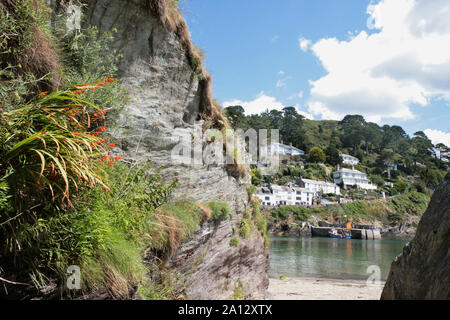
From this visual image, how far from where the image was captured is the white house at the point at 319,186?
96.4 m

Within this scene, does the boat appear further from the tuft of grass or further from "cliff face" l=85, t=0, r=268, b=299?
"cliff face" l=85, t=0, r=268, b=299

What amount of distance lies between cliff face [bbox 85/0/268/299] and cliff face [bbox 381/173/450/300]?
13.6 ft

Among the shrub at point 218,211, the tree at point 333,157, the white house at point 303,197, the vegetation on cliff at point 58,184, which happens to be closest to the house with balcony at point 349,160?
the tree at point 333,157

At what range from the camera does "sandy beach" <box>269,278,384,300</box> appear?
52.3 feet

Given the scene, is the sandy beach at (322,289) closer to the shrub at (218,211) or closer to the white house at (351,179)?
the shrub at (218,211)

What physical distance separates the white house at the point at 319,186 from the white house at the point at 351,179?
649 cm

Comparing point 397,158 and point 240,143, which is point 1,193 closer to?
point 240,143

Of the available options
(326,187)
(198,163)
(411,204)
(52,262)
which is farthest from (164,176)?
(411,204)

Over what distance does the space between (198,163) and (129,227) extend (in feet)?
11.4

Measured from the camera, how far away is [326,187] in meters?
102

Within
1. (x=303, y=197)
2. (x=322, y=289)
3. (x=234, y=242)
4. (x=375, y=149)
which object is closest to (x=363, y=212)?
(x=303, y=197)

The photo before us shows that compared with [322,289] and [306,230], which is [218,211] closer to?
[322,289]

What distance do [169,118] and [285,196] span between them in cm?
8548

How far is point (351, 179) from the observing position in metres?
110
